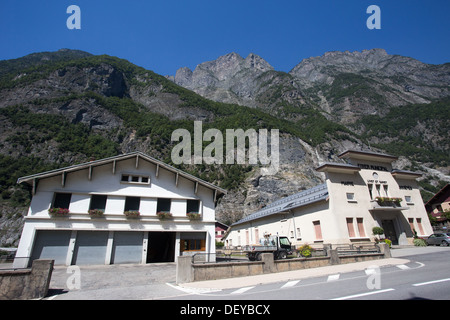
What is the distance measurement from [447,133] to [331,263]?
14173 cm

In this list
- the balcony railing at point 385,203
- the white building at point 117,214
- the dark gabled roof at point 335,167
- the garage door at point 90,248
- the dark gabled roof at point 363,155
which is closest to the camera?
the white building at point 117,214

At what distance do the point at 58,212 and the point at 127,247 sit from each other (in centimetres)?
638

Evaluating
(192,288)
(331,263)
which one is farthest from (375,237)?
(192,288)

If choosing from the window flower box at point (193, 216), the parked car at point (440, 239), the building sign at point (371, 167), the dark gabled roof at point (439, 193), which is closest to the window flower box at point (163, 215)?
the window flower box at point (193, 216)

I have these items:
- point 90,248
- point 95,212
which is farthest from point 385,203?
point 90,248

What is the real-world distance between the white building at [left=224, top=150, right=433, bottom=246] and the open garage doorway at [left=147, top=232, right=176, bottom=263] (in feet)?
49.0

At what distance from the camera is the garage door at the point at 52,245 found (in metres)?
17.7

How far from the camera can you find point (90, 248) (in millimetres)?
18797

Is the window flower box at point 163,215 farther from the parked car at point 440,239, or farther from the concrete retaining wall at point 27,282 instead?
the parked car at point 440,239

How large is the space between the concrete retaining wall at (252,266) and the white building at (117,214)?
9729 mm

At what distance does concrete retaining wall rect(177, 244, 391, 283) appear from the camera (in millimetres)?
11039

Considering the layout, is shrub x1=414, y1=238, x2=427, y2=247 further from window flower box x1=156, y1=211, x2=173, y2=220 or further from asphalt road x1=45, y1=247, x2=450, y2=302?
window flower box x1=156, y1=211, x2=173, y2=220

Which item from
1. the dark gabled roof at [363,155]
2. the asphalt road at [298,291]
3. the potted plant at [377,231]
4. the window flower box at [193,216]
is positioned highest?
the dark gabled roof at [363,155]

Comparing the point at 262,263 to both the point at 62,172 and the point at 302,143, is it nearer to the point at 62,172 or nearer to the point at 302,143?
the point at 62,172
